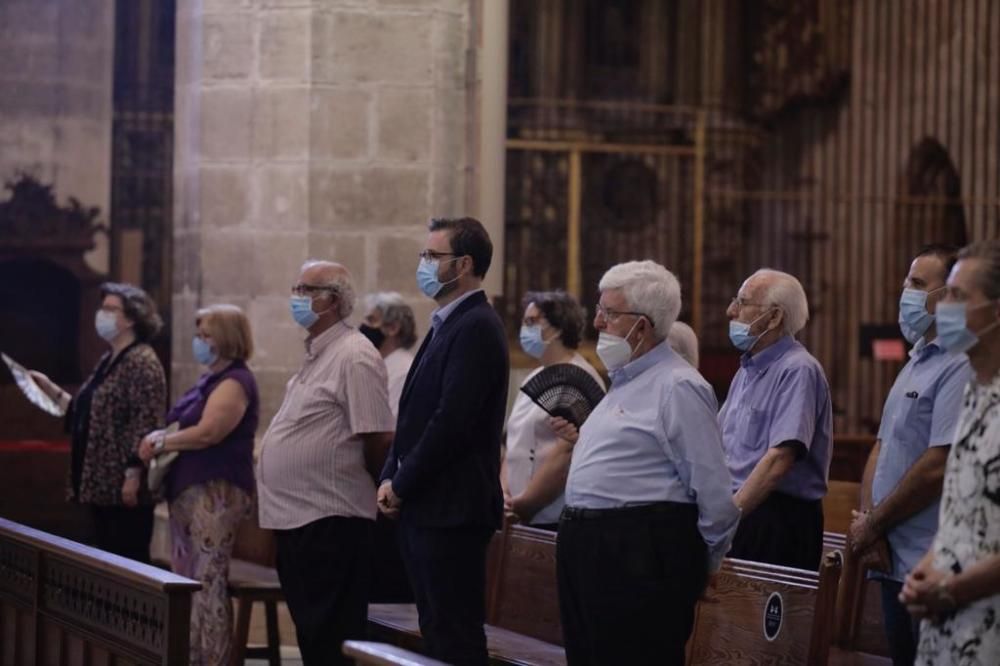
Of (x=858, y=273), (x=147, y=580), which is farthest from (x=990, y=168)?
(x=147, y=580)

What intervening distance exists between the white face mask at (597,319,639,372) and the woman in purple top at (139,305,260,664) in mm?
2348

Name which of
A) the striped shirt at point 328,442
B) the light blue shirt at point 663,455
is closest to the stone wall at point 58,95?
the striped shirt at point 328,442

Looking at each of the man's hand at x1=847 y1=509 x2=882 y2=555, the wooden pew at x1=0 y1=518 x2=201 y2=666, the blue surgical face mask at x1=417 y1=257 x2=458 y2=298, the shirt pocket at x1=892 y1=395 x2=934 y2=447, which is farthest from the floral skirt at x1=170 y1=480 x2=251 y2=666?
the shirt pocket at x1=892 y1=395 x2=934 y2=447

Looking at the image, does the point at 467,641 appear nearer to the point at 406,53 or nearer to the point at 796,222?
the point at 406,53

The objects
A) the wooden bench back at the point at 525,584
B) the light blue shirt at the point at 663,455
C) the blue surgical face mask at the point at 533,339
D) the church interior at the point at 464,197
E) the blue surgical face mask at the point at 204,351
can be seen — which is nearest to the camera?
the light blue shirt at the point at 663,455

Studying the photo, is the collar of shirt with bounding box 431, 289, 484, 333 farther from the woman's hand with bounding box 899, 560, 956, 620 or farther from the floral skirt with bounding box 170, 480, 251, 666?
the woman's hand with bounding box 899, 560, 956, 620

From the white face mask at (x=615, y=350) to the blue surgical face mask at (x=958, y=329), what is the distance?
3.21ft

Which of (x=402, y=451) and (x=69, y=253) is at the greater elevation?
(x=69, y=253)

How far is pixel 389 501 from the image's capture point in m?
4.87

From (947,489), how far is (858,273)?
12324 mm

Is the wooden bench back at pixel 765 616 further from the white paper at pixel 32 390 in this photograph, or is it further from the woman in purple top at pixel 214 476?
the white paper at pixel 32 390

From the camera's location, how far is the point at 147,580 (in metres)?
4.23

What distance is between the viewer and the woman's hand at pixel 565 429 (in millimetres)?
5504

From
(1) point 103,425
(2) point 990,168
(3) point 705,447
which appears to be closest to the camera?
(3) point 705,447
